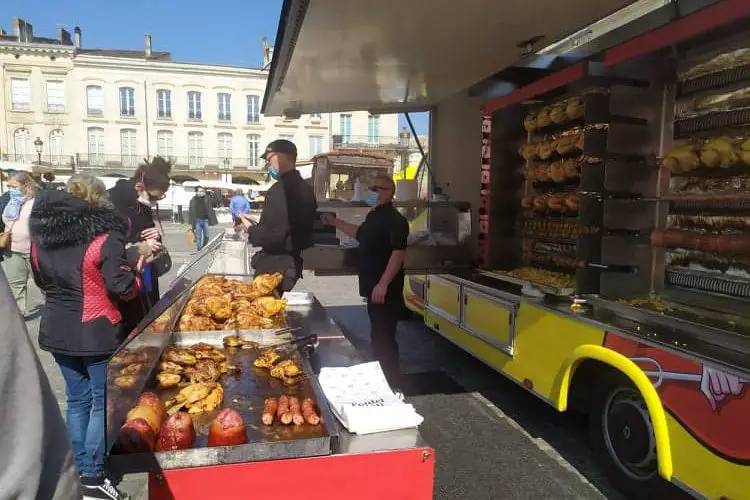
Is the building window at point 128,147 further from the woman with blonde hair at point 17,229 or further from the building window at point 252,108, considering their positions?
the woman with blonde hair at point 17,229

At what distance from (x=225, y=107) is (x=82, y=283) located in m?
52.0

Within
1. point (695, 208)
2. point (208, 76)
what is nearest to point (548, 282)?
point (695, 208)

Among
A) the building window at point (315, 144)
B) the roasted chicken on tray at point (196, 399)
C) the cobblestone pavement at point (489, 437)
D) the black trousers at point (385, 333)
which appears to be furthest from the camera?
the building window at point (315, 144)

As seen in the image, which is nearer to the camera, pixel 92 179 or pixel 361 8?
pixel 361 8

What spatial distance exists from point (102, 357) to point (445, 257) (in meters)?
3.58

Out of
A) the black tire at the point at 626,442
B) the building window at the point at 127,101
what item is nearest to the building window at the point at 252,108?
the building window at the point at 127,101

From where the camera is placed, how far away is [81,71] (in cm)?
4831

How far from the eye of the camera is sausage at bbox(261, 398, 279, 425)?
76.0 inches

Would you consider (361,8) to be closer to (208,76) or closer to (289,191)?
(289,191)

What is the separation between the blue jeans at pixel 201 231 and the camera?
569 inches

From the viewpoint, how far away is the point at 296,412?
6.48 ft

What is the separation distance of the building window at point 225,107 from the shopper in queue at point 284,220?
50.5 meters

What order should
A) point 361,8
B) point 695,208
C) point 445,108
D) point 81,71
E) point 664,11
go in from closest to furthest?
point 361,8, point 664,11, point 695,208, point 445,108, point 81,71

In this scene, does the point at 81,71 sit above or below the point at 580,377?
above
